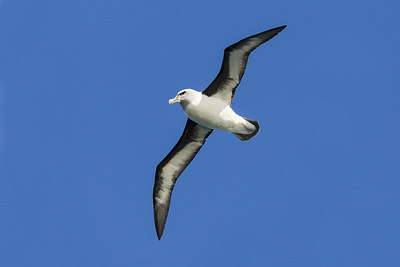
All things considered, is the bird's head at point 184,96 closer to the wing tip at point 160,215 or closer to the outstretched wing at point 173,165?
the outstretched wing at point 173,165

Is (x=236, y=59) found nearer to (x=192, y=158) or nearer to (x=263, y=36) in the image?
(x=263, y=36)

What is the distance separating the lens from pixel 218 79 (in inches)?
936

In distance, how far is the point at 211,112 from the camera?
23.8 metres

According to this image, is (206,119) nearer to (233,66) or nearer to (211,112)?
(211,112)

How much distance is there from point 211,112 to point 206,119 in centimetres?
34

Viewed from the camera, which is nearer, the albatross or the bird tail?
the albatross

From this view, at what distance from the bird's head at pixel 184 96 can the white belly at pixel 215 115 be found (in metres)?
0.21

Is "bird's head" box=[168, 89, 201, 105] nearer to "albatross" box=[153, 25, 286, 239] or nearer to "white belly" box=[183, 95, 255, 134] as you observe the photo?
"albatross" box=[153, 25, 286, 239]

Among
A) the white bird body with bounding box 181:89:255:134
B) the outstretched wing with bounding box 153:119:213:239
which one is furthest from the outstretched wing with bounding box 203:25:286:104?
the outstretched wing with bounding box 153:119:213:239

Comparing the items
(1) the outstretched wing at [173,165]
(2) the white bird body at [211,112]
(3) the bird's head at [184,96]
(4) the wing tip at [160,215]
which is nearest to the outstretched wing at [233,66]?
(2) the white bird body at [211,112]

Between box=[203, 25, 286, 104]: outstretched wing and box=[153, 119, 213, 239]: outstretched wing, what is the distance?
75.1 inches

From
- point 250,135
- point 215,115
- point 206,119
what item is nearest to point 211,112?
point 215,115

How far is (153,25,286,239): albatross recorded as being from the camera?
75.5 ft

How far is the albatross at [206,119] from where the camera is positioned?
23016 mm
